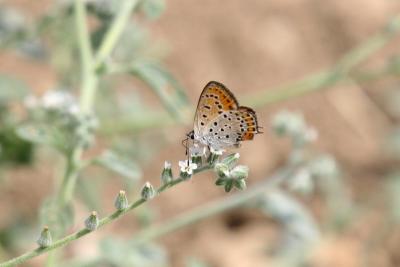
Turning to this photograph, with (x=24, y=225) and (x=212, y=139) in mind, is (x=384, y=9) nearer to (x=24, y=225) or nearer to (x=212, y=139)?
(x=24, y=225)

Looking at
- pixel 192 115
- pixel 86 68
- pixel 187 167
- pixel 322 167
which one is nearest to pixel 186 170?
pixel 187 167

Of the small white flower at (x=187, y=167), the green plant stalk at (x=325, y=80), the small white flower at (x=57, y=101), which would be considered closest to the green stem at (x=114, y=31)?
the small white flower at (x=57, y=101)

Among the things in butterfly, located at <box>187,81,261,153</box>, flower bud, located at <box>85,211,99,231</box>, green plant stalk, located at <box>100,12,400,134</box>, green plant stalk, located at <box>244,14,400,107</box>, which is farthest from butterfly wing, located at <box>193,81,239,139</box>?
green plant stalk, located at <box>244,14,400,107</box>

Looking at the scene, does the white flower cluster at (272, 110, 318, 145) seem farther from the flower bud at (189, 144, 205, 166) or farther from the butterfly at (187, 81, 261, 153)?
the flower bud at (189, 144, 205, 166)

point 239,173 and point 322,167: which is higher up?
point 322,167

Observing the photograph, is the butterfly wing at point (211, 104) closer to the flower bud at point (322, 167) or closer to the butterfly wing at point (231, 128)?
the butterfly wing at point (231, 128)

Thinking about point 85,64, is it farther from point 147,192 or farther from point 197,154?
point 147,192

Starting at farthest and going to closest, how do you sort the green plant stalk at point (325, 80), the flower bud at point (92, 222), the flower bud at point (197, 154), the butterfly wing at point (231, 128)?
the green plant stalk at point (325, 80) → the butterfly wing at point (231, 128) → the flower bud at point (197, 154) → the flower bud at point (92, 222)
